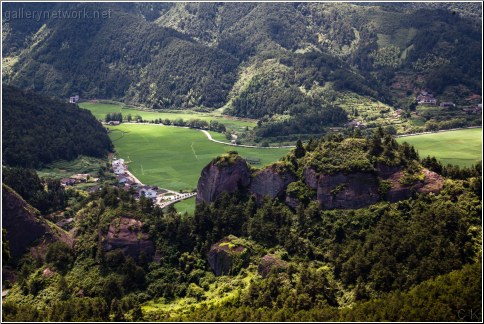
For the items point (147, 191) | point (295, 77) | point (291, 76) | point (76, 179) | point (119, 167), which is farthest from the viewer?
point (291, 76)

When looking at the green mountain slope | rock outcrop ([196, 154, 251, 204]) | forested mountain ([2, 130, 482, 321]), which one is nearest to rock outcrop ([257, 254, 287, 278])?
forested mountain ([2, 130, 482, 321])

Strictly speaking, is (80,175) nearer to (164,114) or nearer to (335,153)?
(335,153)

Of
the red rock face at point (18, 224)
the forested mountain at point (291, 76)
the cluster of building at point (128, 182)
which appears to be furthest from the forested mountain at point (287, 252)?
the forested mountain at point (291, 76)

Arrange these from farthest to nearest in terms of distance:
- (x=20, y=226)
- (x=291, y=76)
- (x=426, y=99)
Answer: (x=291, y=76) → (x=426, y=99) → (x=20, y=226)

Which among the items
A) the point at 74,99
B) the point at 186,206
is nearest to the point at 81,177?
the point at 186,206

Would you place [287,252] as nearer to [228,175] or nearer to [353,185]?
[353,185]

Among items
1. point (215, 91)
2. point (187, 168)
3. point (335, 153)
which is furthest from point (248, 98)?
point (335, 153)

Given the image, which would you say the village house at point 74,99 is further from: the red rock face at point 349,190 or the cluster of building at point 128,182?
the red rock face at point 349,190
